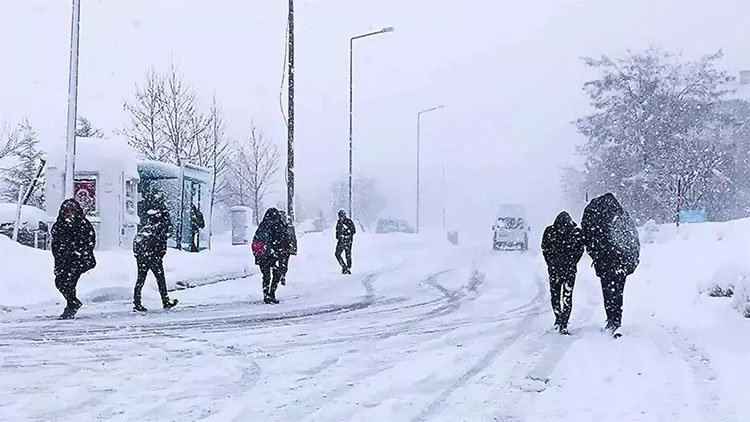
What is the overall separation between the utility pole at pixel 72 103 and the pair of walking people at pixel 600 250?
38.2ft

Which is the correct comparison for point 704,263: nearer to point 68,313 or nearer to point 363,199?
point 68,313

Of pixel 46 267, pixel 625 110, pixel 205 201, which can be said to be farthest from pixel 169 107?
pixel 46 267

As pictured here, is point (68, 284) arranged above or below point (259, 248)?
below

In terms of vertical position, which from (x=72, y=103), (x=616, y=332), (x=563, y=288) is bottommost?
(x=616, y=332)

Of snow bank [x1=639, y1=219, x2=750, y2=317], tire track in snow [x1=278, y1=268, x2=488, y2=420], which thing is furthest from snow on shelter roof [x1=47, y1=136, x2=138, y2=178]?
snow bank [x1=639, y1=219, x2=750, y2=317]

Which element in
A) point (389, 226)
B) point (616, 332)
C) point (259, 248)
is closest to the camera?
point (616, 332)

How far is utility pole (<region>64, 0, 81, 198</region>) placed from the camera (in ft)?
59.6

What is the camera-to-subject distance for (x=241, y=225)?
115ft

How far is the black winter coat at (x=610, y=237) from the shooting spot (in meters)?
9.92

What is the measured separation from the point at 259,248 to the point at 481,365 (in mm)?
7244

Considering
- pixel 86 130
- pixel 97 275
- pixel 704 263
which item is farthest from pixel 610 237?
pixel 86 130

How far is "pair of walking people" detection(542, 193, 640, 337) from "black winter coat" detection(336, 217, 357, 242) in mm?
11737

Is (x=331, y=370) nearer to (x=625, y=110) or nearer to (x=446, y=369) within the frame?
(x=446, y=369)

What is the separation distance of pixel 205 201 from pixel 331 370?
21922 mm
